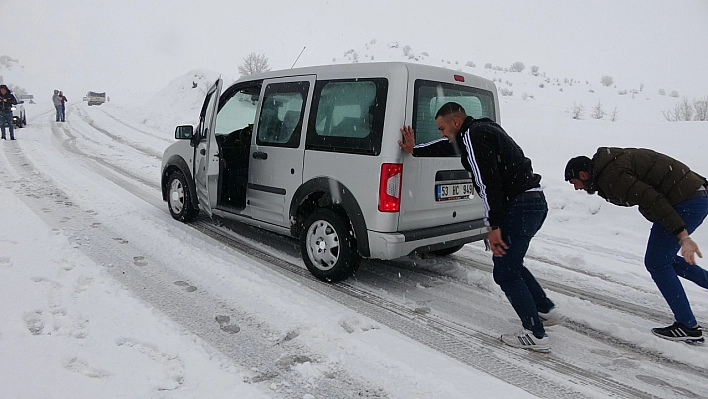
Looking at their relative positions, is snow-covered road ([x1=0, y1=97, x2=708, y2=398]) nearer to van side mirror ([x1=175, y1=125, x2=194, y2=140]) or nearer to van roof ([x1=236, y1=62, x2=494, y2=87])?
van side mirror ([x1=175, y1=125, x2=194, y2=140])

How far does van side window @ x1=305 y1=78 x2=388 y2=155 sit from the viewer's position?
388cm

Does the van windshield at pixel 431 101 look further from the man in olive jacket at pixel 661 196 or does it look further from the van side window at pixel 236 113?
the van side window at pixel 236 113

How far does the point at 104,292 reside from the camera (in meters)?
3.80

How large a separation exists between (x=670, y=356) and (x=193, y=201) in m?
5.33

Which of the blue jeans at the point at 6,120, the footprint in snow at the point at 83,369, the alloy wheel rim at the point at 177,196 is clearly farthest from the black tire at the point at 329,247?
the blue jeans at the point at 6,120

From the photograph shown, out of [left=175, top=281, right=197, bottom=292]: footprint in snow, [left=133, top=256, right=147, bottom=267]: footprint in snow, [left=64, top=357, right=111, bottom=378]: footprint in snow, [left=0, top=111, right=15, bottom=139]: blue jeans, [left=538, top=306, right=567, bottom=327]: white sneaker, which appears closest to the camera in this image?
[left=64, top=357, right=111, bottom=378]: footprint in snow

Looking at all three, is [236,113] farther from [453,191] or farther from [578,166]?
[578,166]

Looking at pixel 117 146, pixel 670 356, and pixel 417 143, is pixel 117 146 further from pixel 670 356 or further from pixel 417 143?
pixel 670 356

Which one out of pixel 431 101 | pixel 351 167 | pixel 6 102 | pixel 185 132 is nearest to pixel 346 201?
pixel 351 167

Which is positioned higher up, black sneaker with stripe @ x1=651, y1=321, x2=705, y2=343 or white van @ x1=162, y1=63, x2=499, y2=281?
white van @ x1=162, y1=63, x2=499, y2=281

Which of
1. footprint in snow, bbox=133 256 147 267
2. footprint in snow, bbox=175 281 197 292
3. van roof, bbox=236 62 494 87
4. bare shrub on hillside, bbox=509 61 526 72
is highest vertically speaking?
bare shrub on hillside, bbox=509 61 526 72

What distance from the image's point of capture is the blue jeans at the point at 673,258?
322 cm

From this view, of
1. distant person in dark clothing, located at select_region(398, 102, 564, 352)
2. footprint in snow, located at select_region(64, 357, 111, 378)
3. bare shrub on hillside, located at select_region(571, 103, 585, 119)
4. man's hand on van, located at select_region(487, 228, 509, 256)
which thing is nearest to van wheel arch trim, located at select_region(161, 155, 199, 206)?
footprint in snow, located at select_region(64, 357, 111, 378)

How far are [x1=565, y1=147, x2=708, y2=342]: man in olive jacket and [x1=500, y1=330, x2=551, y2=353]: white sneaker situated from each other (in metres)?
0.97
